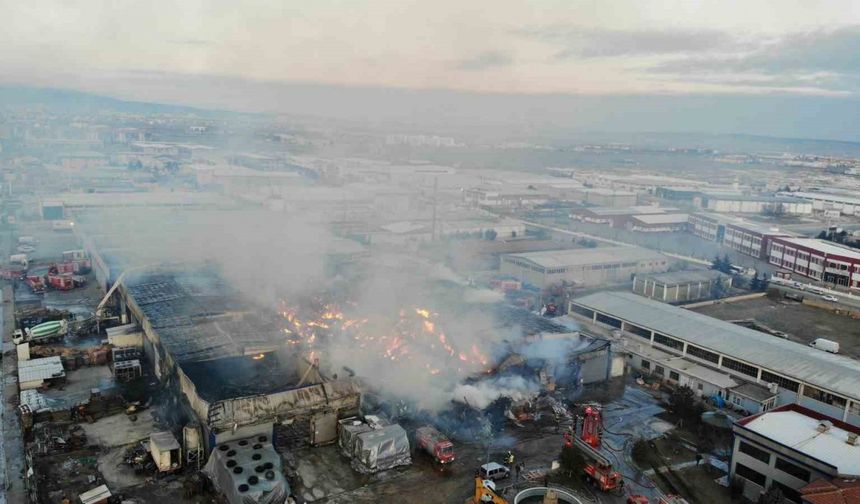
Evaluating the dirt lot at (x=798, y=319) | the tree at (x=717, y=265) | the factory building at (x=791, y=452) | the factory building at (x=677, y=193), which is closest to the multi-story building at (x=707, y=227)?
the tree at (x=717, y=265)

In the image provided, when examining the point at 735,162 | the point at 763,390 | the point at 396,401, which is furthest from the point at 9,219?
the point at 735,162

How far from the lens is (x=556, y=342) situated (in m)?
12.7

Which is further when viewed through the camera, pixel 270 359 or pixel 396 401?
pixel 270 359

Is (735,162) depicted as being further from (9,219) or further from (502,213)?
(9,219)

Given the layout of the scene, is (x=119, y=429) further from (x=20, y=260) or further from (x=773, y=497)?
(x=20, y=260)

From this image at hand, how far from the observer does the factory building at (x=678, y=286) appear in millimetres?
19438

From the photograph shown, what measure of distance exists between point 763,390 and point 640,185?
40449 mm

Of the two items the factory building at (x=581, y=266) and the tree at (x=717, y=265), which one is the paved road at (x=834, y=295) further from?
the factory building at (x=581, y=266)

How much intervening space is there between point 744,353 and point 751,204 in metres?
29.8

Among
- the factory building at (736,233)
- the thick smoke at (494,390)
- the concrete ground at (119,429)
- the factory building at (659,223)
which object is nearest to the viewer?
the concrete ground at (119,429)

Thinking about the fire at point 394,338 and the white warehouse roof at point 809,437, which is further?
the fire at point 394,338

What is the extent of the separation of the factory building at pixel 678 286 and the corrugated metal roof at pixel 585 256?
6.29 ft

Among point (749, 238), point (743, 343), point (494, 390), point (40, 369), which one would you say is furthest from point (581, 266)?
point (40, 369)

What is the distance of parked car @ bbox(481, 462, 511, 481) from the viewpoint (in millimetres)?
8930
